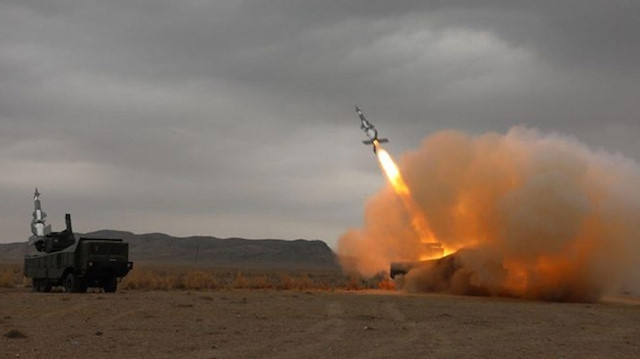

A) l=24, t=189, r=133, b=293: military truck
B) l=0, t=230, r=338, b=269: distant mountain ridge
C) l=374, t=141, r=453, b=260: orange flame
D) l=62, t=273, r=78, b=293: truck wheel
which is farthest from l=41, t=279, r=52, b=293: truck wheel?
l=0, t=230, r=338, b=269: distant mountain ridge

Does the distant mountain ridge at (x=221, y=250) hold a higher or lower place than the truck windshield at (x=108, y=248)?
higher

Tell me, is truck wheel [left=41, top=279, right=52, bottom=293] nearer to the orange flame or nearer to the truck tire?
the truck tire

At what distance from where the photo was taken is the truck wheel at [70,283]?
Answer: 34969mm

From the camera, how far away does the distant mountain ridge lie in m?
158

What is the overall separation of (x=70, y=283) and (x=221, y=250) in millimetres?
137080

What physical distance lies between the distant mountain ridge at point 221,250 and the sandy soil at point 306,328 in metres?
124

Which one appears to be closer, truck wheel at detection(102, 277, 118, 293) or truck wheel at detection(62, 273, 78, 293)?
truck wheel at detection(62, 273, 78, 293)

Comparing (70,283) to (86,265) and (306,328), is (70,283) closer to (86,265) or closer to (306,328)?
(86,265)

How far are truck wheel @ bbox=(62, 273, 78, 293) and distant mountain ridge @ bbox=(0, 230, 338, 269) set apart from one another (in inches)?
4522

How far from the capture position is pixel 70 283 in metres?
35.3

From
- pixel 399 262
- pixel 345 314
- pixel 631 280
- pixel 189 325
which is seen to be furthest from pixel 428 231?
pixel 189 325

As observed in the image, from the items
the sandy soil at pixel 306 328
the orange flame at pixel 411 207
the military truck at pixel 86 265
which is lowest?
the sandy soil at pixel 306 328

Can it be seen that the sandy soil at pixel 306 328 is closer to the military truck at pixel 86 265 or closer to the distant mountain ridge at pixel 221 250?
the military truck at pixel 86 265

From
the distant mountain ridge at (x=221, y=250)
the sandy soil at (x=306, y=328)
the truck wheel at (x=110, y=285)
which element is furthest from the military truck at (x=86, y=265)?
the distant mountain ridge at (x=221, y=250)
